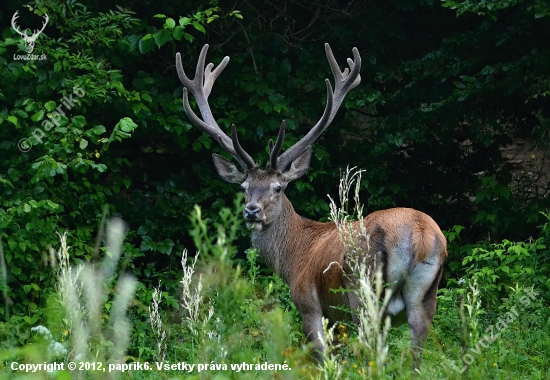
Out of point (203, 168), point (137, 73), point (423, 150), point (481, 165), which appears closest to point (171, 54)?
point (137, 73)

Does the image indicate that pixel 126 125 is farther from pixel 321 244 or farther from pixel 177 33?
pixel 321 244

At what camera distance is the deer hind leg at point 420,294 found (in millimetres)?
5305

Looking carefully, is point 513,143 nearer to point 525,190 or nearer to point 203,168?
point 525,190

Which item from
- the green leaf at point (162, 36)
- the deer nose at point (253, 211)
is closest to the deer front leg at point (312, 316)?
the deer nose at point (253, 211)

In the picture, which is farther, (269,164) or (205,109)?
(205,109)

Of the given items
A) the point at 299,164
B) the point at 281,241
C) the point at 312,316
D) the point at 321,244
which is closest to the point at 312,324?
the point at 312,316

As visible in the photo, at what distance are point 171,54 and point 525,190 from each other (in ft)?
13.4

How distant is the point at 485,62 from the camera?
28.8 ft

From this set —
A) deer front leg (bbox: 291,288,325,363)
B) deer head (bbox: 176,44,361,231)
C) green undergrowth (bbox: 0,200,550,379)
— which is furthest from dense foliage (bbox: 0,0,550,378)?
deer front leg (bbox: 291,288,325,363)

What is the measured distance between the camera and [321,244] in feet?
21.1

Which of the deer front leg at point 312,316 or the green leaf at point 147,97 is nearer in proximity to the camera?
the deer front leg at point 312,316

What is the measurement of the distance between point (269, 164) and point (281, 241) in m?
0.62

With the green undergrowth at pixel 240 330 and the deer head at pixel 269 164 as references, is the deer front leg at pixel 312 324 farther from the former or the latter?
the deer head at pixel 269 164

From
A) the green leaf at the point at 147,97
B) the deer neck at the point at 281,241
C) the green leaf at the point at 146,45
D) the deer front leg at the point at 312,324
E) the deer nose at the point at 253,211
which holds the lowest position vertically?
→ the deer front leg at the point at 312,324
